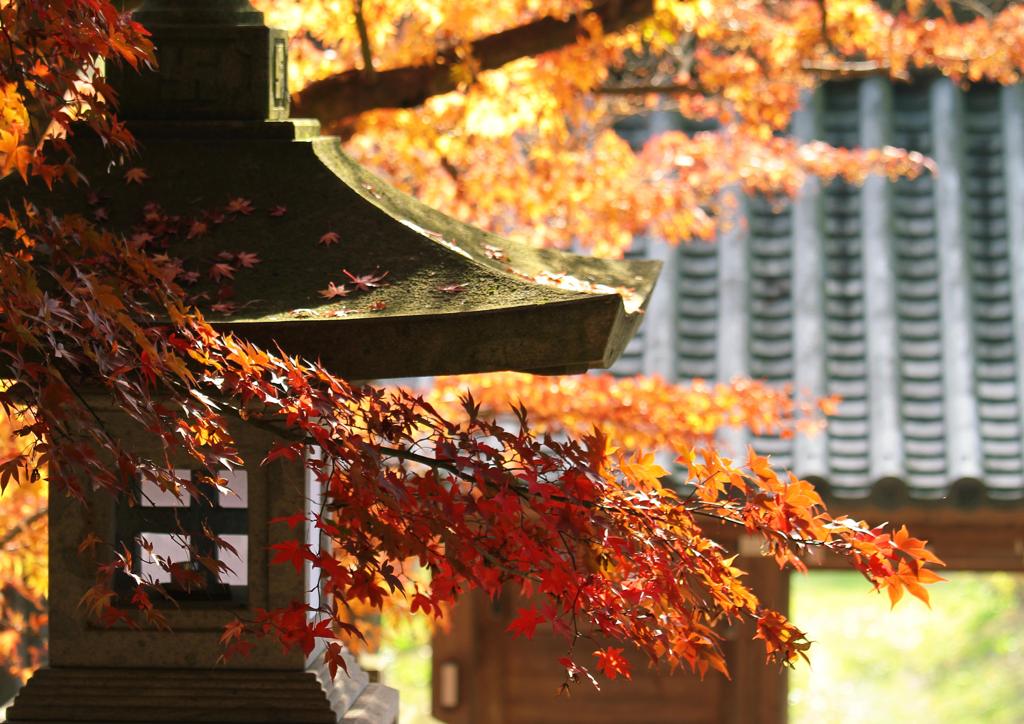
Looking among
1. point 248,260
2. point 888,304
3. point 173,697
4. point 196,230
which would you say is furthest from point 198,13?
point 888,304

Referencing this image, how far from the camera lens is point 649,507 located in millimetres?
3037

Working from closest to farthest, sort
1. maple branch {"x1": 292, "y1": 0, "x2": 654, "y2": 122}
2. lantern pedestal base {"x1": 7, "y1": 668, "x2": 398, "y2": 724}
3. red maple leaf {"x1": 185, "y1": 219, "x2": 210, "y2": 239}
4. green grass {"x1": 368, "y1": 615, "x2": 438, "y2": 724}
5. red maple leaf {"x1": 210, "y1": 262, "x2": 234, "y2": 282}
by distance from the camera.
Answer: red maple leaf {"x1": 210, "y1": 262, "x2": 234, "y2": 282} < red maple leaf {"x1": 185, "y1": 219, "x2": 210, "y2": 239} < lantern pedestal base {"x1": 7, "y1": 668, "x2": 398, "y2": 724} < maple branch {"x1": 292, "y1": 0, "x2": 654, "y2": 122} < green grass {"x1": 368, "y1": 615, "x2": 438, "y2": 724}

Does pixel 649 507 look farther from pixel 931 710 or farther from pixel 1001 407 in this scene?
pixel 931 710

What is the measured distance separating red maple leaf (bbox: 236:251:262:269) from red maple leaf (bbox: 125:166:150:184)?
39 cm

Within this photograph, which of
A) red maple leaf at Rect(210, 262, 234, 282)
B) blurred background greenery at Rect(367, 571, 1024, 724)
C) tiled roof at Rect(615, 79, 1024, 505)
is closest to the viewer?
red maple leaf at Rect(210, 262, 234, 282)

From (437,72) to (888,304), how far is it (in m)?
3.57

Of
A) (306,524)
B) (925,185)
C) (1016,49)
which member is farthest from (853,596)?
(306,524)

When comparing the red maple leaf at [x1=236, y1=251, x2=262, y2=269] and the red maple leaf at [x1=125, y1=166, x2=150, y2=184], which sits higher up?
the red maple leaf at [x1=125, y1=166, x2=150, y2=184]

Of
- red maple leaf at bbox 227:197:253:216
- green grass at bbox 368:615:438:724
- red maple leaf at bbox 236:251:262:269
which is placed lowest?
green grass at bbox 368:615:438:724

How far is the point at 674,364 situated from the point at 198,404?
17.0ft

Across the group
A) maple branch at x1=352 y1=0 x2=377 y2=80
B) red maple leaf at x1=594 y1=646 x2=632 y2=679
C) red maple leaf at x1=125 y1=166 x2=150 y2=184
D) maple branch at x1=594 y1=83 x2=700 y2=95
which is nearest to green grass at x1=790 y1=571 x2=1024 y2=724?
maple branch at x1=594 y1=83 x2=700 y2=95

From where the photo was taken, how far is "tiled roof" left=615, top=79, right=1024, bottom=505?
7148mm

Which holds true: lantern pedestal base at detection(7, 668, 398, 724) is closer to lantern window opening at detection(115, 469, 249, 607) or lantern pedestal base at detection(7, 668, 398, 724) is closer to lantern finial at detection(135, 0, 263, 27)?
lantern window opening at detection(115, 469, 249, 607)

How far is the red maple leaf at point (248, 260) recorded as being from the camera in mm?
3250
